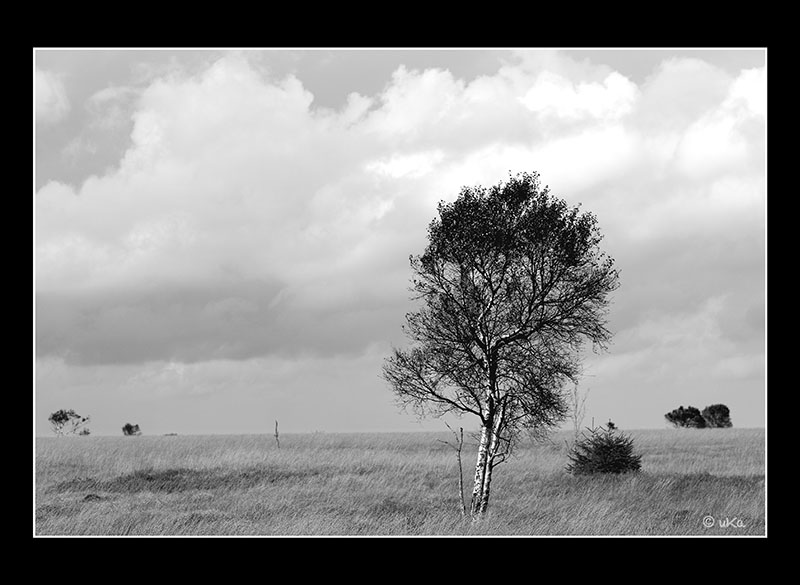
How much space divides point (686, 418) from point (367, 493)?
72947 mm

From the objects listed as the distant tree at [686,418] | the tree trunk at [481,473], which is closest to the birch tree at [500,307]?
the tree trunk at [481,473]

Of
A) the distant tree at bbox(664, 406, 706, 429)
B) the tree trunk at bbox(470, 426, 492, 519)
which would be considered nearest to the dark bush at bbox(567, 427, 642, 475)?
the tree trunk at bbox(470, 426, 492, 519)

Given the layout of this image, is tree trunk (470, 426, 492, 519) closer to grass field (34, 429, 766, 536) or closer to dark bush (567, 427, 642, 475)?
grass field (34, 429, 766, 536)

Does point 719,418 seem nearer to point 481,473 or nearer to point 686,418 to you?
point 686,418

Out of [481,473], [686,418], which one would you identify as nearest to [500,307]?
[481,473]

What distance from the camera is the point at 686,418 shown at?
94.8 meters

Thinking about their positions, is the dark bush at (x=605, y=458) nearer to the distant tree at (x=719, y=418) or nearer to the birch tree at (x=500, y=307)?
the birch tree at (x=500, y=307)

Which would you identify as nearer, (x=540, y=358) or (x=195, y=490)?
(x=540, y=358)
